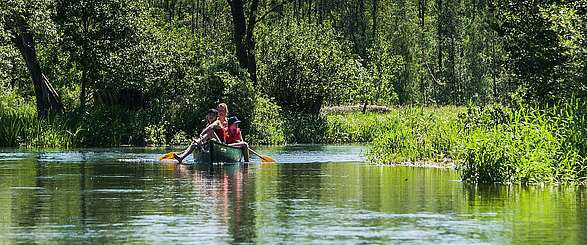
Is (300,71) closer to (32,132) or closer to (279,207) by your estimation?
(32,132)

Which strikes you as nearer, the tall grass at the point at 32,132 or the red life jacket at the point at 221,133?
the red life jacket at the point at 221,133

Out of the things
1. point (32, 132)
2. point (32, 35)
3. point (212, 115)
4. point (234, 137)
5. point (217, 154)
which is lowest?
point (217, 154)

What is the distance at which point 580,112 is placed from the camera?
27344 millimetres

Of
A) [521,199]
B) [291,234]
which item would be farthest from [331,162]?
[291,234]

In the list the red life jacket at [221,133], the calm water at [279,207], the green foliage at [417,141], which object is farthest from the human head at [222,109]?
the green foliage at [417,141]

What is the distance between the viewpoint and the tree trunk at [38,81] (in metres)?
55.3

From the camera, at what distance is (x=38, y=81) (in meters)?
56.2

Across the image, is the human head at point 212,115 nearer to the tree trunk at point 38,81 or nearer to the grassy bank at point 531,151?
the grassy bank at point 531,151

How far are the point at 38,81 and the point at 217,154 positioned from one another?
21192mm

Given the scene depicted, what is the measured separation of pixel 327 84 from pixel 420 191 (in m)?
38.2

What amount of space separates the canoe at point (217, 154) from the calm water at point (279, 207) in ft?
10.1

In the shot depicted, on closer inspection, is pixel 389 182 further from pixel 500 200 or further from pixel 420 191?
pixel 500 200

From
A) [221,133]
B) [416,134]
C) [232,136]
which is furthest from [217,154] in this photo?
[416,134]

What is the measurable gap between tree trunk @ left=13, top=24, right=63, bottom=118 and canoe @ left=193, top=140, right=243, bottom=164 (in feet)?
60.2
